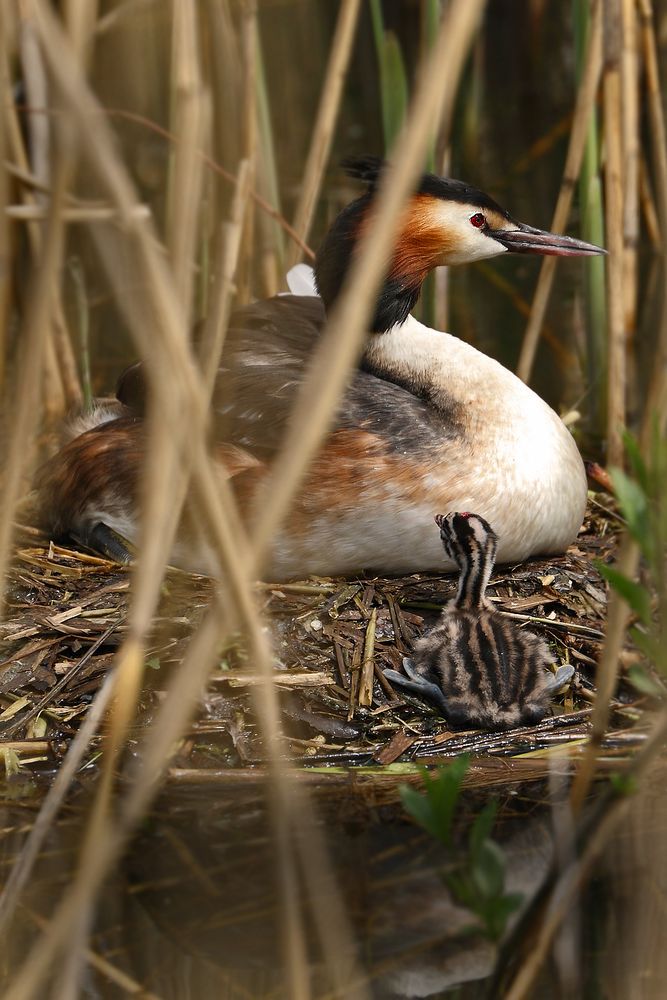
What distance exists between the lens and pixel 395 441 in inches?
157

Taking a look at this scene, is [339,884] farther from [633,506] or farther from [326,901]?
[633,506]

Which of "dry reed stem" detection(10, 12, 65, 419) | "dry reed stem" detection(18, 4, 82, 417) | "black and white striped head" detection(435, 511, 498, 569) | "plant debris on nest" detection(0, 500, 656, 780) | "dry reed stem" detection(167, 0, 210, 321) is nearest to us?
"dry reed stem" detection(167, 0, 210, 321)

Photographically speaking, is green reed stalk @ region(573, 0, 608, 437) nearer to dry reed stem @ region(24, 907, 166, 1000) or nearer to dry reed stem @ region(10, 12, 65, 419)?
dry reed stem @ region(10, 12, 65, 419)

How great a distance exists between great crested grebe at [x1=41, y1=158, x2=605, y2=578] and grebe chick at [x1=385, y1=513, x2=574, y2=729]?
277 millimetres

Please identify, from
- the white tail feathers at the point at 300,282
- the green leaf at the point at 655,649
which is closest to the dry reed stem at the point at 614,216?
the white tail feathers at the point at 300,282

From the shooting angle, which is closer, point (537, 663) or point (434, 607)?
point (537, 663)

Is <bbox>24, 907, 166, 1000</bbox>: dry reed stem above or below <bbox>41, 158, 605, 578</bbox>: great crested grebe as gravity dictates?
below

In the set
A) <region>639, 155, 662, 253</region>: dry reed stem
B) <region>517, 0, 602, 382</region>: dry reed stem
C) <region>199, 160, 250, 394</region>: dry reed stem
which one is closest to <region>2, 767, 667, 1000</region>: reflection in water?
<region>199, 160, 250, 394</region>: dry reed stem

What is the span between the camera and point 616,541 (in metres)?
4.39

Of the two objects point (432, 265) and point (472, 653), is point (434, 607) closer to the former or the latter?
point (472, 653)

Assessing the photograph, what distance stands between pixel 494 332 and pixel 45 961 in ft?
16.3

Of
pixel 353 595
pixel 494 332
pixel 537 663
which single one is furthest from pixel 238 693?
pixel 494 332

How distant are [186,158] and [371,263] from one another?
34 centimetres

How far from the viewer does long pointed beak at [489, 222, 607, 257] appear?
4223 mm
